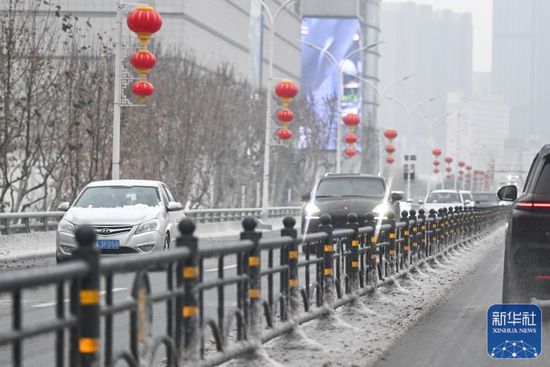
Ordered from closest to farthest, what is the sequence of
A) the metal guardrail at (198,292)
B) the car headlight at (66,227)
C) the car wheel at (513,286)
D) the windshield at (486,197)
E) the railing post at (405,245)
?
the metal guardrail at (198,292)
the car wheel at (513,286)
the railing post at (405,245)
the car headlight at (66,227)
the windshield at (486,197)

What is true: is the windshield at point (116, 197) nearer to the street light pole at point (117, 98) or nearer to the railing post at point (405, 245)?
the railing post at point (405, 245)

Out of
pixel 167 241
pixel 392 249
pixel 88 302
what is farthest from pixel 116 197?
pixel 88 302

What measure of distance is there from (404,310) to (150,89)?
1560 cm

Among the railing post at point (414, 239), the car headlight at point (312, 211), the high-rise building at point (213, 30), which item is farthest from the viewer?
the high-rise building at point (213, 30)

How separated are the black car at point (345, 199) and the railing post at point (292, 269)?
15337mm

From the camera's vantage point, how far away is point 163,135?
196 ft

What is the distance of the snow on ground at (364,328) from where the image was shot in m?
10.8

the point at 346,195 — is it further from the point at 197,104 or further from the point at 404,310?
the point at 197,104

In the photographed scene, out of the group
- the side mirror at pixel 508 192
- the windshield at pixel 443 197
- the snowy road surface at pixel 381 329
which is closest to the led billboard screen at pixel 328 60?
the windshield at pixel 443 197

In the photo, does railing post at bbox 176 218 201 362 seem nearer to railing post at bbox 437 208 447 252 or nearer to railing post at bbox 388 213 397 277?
railing post at bbox 388 213 397 277

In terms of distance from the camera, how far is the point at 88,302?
6477 mm

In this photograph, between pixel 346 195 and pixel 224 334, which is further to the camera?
pixel 346 195

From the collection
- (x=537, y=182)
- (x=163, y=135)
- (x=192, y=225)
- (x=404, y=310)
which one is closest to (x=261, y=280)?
(x=192, y=225)

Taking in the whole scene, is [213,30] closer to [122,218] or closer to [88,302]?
[122,218]
